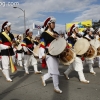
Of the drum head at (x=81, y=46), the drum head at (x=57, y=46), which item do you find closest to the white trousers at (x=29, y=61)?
the drum head at (x=81, y=46)

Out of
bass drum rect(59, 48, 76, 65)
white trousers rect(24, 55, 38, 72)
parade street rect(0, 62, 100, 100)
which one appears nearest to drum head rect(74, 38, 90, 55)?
bass drum rect(59, 48, 76, 65)

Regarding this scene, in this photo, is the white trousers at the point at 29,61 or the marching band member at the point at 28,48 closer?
the marching band member at the point at 28,48

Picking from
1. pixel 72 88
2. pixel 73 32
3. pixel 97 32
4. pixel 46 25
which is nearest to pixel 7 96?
pixel 72 88

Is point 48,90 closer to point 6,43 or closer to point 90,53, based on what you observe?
point 90,53

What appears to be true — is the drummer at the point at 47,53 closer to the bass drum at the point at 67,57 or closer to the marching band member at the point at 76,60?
A: the bass drum at the point at 67,57

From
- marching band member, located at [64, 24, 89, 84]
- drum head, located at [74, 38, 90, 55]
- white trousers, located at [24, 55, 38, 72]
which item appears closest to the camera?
drum head, located at [74, 38, 90, 55]

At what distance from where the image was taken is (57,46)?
16.2ft

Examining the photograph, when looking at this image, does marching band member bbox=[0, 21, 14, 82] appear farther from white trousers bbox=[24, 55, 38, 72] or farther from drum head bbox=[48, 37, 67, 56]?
drum head bbox=[48, 37, 67, 56]

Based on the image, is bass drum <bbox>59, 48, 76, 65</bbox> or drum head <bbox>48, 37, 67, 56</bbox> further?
bass drum <bbox>59, 48, 76, 65</bbox>

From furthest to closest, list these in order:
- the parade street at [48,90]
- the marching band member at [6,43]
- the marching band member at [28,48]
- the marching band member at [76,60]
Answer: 1. the marching band member at [28,48]
2. the marching band member at [6,43]
3. the marching band member at [76,60]
4. the parade street at [48,90]

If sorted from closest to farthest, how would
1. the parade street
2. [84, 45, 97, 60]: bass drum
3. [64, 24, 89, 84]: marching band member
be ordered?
the parade street < [64, 24, 89, 84]: marching band member < [84, 45, 97, 60]: bass drum

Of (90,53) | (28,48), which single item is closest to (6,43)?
(28,48)

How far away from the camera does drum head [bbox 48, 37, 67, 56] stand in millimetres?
4864

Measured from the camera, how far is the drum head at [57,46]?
4864 mm
